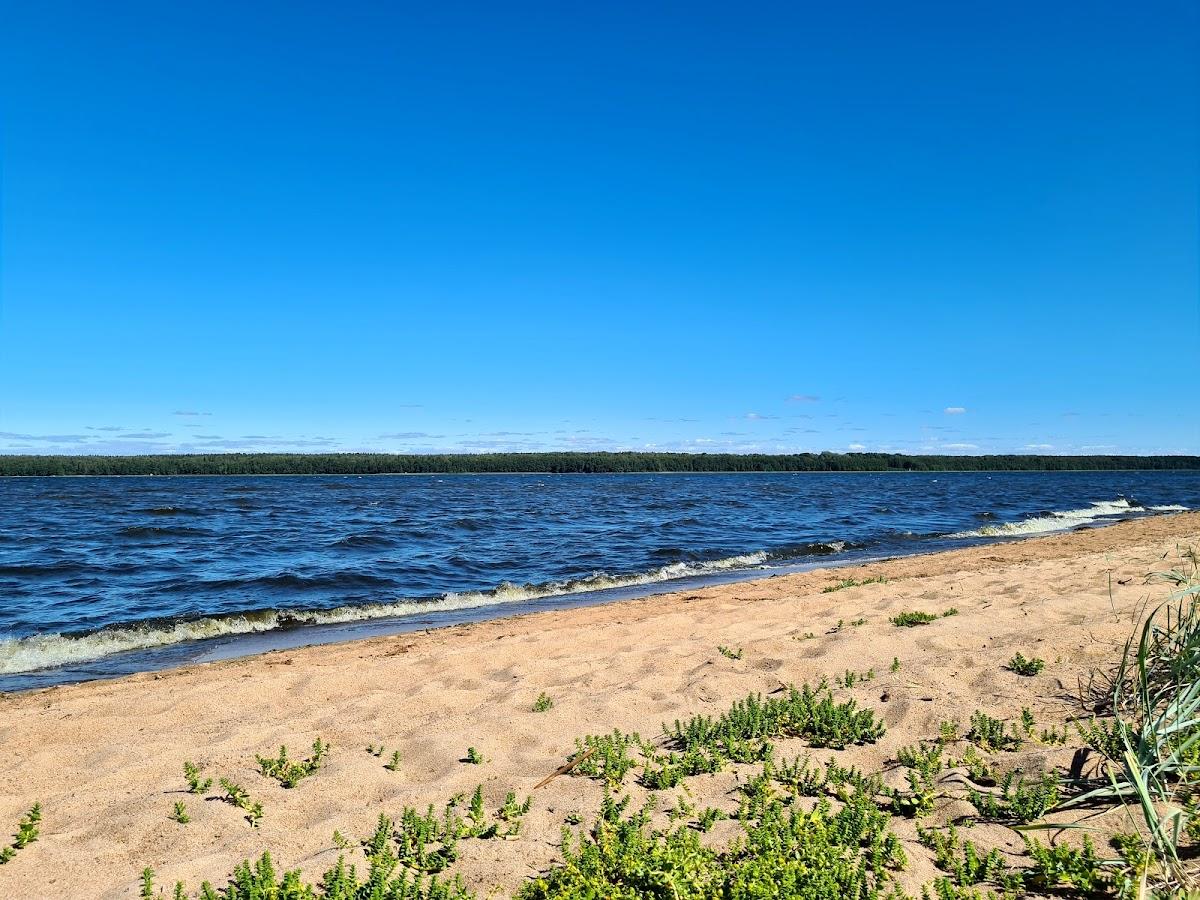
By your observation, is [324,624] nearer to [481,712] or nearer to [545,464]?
[481,712]

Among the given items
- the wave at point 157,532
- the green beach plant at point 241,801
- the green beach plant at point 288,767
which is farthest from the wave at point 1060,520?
the wave at point 157,532

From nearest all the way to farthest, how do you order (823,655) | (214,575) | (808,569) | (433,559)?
(823,655), (214,575), (808,569), (433,559)

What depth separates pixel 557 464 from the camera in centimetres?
14600

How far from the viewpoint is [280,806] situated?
173 inches

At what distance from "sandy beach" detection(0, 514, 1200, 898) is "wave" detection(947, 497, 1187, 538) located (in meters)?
17.1

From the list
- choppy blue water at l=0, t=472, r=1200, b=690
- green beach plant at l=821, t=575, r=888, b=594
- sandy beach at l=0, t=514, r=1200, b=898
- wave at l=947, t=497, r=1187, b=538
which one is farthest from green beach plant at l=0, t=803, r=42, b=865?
wave at l=947, t=497, r=1187, b=538

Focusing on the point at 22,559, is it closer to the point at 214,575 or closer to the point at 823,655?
the point at 214,575

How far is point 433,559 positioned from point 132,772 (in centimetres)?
1450

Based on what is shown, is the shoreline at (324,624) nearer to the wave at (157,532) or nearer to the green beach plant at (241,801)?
the green beach plant at (241,801)

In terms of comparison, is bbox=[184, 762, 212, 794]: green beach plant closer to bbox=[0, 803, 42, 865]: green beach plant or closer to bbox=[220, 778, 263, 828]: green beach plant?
bbox=[220, 778, 263, 828]: green beach plant

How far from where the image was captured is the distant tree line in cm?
12038

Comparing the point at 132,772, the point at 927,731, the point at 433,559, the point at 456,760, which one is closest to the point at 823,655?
the point at 927,731

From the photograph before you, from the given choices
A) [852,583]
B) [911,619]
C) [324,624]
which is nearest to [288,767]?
[911,619]

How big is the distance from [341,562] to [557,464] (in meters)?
127
